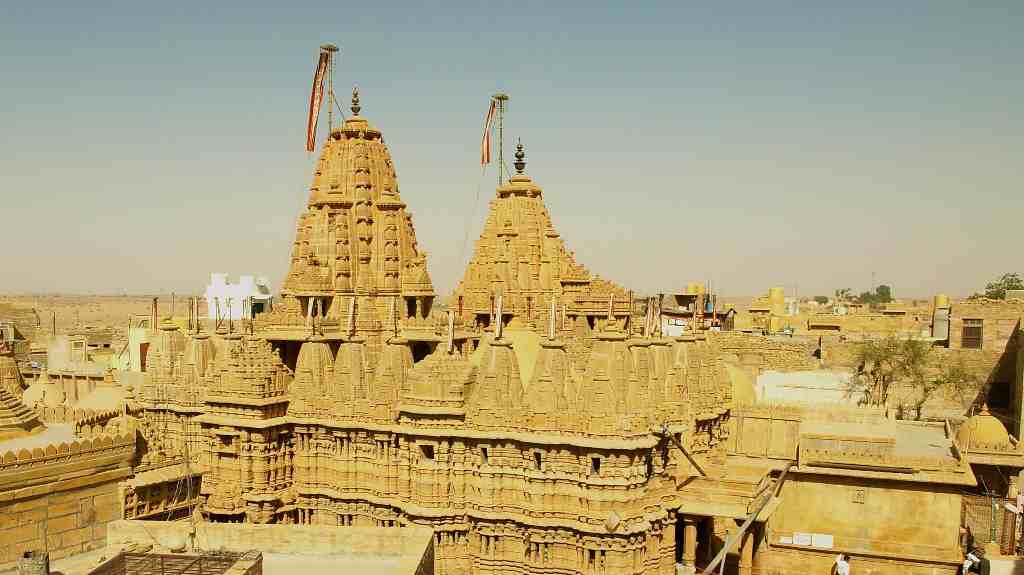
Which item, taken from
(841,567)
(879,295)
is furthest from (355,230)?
(879,295)

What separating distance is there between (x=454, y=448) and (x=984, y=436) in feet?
58.3

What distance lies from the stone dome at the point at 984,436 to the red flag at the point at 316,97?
24784mm

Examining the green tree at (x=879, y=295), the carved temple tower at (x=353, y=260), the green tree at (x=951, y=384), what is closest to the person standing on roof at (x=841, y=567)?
the carved temple tower at (x=353, y=260)

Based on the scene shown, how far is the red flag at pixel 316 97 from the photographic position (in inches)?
1291

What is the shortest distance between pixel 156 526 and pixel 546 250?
1939 centimetres

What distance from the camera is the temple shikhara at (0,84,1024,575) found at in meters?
21.6

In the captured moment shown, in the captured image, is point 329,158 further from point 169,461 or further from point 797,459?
point 797,459

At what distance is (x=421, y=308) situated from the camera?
29.3m

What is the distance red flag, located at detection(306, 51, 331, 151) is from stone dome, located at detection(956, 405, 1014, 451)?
2478 centimetres

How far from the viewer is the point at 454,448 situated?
23297 millimetres

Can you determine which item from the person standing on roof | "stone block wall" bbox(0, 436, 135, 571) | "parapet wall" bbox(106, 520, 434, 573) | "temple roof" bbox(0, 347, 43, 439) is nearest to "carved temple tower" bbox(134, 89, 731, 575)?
"stone block wall" bbox(0, 436, 135, 571)

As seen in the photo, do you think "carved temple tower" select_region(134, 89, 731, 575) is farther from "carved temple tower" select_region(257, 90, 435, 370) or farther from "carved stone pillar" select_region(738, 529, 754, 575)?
"carved stone pillar" select_region(738, 529, 754, 575)

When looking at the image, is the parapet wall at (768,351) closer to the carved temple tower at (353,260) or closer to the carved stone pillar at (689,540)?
the carved temple tower at (353,260)

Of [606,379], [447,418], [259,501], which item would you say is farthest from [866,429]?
[259,501]
